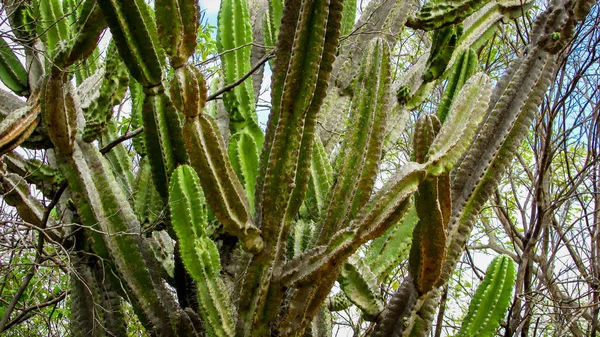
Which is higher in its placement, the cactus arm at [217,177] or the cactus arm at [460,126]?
the cactus arm at [460,126]

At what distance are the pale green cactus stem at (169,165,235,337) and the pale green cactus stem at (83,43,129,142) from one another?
27.0 inches

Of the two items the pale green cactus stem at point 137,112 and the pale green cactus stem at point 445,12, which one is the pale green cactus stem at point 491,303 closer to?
the pale green cactus stem at point 445,12

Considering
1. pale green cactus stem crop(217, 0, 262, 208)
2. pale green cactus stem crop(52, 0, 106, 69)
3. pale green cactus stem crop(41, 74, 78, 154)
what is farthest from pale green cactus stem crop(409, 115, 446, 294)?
pale green cactus stem crop(41, 74, 78, 154)

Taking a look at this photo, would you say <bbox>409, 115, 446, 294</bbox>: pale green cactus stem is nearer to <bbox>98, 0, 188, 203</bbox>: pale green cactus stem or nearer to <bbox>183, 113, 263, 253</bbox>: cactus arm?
<bbox>183, 113, 263, 253</bbox>: cactus arm

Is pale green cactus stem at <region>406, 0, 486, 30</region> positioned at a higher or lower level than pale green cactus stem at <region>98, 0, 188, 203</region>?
higher

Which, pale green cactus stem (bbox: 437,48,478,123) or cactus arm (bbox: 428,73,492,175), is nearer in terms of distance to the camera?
cactus arm (bbox: 428,73,492,175)

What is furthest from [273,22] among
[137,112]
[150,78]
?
[150,78]

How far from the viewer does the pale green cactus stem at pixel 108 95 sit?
3191 mm

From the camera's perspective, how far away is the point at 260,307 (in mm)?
2416

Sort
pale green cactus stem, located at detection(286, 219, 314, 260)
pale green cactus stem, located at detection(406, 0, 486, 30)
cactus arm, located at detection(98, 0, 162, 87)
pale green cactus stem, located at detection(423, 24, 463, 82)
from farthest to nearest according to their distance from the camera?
1. pale green cactus stem, located at detection(423, 24, 463, 82)
2. pale green cactus stem, located at detection(406, 0, 486, 30)
3. pale green cactus stem, located at detection(286, 219, 314, 260)
4. cactus arm, located at detection(98, 0, 162, 87)

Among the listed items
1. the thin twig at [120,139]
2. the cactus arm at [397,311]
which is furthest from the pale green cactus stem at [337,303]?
the thin twig at [120,139]

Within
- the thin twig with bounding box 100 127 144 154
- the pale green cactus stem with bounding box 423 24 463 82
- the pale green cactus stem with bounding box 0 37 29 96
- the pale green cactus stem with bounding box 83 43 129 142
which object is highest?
the pale green cactus stem with bounding box 423 24 463 82

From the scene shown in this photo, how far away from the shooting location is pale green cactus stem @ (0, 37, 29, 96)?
3.67m

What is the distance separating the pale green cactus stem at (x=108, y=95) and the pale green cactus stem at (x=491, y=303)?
1.84 m
